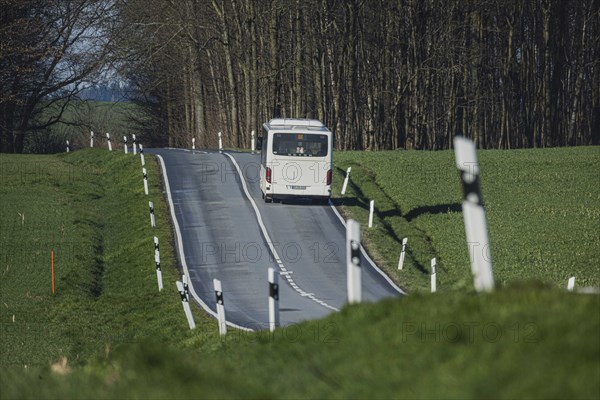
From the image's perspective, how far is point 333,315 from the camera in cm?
876

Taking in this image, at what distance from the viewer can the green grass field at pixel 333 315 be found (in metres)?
6.70

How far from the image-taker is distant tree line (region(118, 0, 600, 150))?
63.7m

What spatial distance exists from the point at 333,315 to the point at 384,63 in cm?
6355

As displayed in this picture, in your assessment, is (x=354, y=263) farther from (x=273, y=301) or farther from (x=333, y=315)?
(x=273, y=301)

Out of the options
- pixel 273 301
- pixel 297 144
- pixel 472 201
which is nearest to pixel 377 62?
pixel 297 144

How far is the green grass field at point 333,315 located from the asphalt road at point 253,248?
36.5 inches

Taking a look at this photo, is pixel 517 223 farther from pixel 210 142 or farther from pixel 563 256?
pixel 210 142

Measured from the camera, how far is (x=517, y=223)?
37.4 m

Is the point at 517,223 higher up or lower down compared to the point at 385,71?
lower down

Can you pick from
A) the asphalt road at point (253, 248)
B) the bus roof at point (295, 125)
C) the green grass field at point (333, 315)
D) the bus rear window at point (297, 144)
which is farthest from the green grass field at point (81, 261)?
the bus roof at point (295, 125)

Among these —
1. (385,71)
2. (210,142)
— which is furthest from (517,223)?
(210,142)

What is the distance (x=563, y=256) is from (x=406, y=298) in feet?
79.1

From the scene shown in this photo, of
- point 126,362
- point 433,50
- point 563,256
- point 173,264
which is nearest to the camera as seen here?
point 126,362

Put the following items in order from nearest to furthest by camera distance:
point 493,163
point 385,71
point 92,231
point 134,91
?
point 92,231
point 493,163
point 385,71
point 134,91
